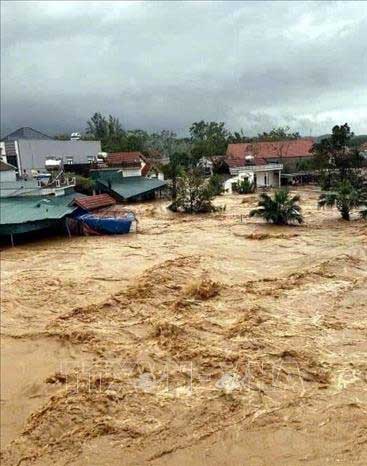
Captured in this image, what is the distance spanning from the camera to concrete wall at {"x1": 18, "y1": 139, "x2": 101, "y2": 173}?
39500mm

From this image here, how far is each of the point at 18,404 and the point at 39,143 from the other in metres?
35.4

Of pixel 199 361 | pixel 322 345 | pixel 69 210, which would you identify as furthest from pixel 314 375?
pixel 69 210

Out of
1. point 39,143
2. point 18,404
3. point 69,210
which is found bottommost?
point 18,404

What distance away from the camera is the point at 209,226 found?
2650 centimetres

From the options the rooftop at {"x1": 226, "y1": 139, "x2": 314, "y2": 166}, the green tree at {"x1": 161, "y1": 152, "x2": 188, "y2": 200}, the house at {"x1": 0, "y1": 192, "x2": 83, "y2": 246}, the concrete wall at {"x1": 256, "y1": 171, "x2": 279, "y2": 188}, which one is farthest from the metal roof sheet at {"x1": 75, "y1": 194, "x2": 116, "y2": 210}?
the rooftop at {"x1": 226, "y1": 139, "x2": 314, "y2": 166}

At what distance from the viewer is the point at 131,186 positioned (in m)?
39.8

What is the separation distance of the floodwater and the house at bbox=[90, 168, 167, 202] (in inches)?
750

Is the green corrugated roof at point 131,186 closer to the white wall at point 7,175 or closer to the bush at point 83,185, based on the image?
the bush at point 83,185

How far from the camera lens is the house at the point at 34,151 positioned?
39.1 meters

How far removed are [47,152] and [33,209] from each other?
19.0 meters

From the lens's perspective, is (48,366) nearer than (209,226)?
Yes

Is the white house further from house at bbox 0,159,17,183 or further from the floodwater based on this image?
the floodwater

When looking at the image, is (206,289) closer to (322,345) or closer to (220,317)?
(220,317)

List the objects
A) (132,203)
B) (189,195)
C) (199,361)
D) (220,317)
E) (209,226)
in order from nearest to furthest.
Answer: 1. (199,361)
2. (220,317)
3. (209,226)
4. (189,195)
5. (132,203)
